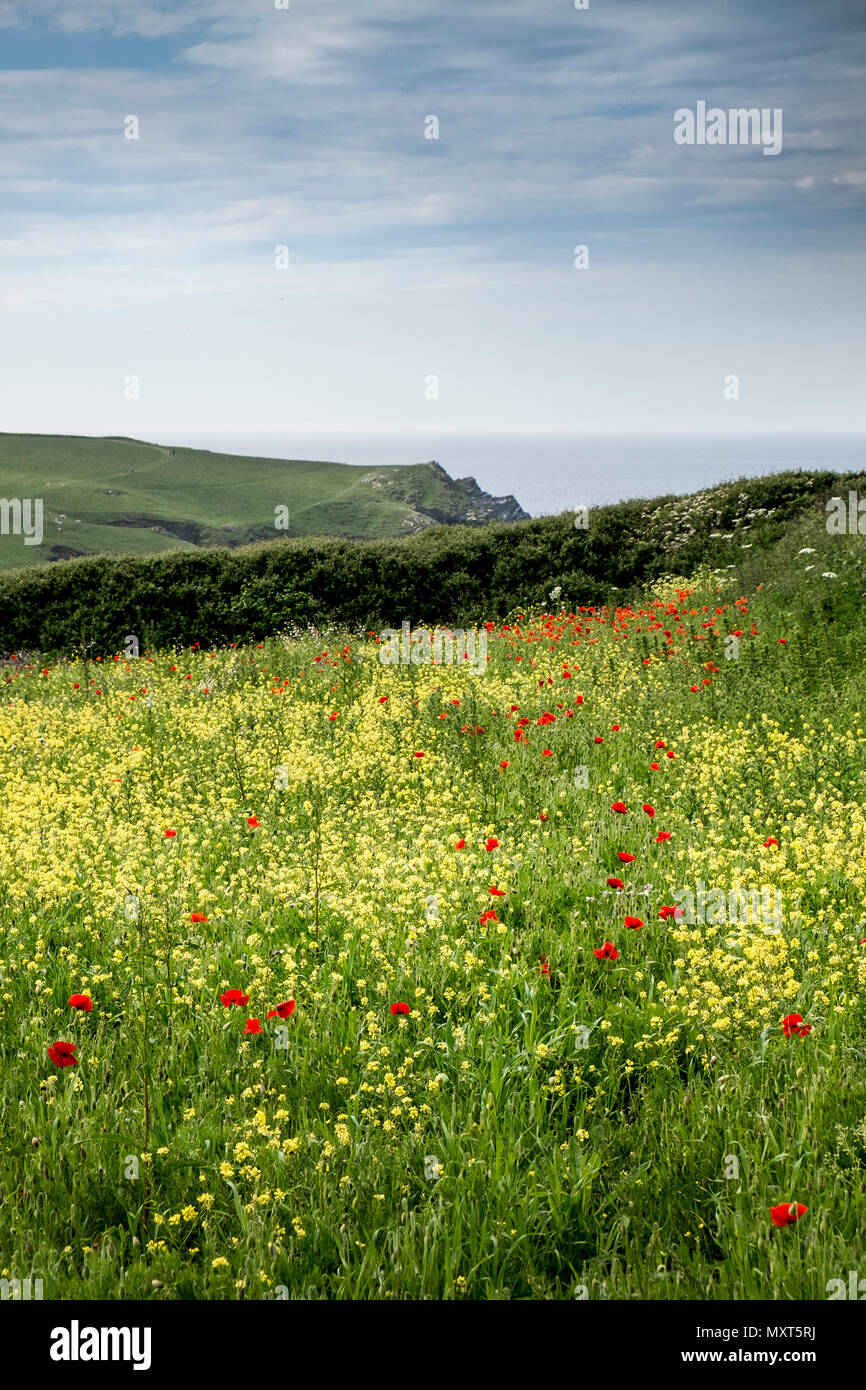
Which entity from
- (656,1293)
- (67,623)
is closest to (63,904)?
(656,1293)

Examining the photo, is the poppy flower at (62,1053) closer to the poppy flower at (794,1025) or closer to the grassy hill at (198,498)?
the poppy flower at (794,1025)

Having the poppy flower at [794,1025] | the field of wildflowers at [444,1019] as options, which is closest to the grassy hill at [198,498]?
the field of wildflowers at [444,1019]

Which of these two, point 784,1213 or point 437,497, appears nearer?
point 784,1213

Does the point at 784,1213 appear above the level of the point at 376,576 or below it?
below

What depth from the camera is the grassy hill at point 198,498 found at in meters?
52.3

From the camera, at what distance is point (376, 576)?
774 inches

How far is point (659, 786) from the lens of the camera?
7.20 m

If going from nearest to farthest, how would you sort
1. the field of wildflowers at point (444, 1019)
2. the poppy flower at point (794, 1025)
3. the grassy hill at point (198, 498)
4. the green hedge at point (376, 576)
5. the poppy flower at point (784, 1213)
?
the poppy flower at point (784, 1213), the field of wildflowers at point (444, 1019), the poppy flower at point (794, 1025), the green hedge at point (376, 576), the grassy hill at point (198, 498)

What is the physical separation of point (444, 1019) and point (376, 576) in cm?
1596

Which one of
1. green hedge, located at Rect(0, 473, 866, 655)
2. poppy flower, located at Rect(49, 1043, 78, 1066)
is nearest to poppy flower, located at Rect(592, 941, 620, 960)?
poppy flower, located at Rect(49, 1043, 78, 1066)

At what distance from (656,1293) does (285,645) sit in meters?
13.4

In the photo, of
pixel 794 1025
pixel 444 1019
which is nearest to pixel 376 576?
pixel 444 1019

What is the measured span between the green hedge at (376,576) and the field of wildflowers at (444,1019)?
1064 centimetres

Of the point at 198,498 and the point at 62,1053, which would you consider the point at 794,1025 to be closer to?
the point at 62,1053
